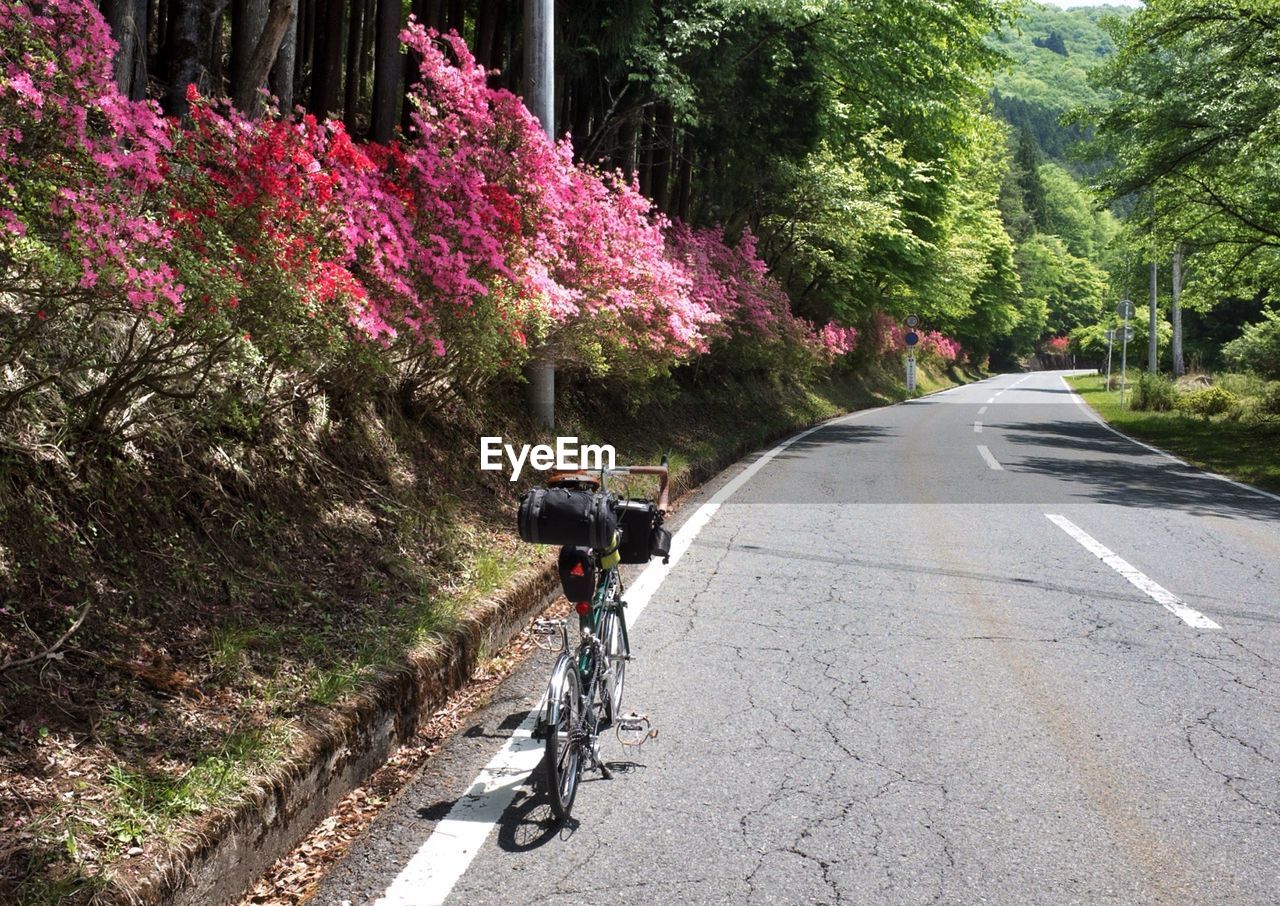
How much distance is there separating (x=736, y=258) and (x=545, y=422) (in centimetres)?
991

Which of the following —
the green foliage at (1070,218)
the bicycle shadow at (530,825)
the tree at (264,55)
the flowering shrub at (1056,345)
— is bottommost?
the bicycle shadow at (530,825)

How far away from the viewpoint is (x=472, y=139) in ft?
26.3

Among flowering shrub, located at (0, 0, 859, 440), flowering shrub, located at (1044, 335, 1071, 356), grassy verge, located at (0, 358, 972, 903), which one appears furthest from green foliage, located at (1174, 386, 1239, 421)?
flowering shrub, located at (1044, 335, 1071, 356)

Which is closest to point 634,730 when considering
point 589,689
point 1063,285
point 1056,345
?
point 589,689

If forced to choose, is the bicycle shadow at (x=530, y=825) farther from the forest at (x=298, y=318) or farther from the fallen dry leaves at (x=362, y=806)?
the forest at (x=298, y=318)

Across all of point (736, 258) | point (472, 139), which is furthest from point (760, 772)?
point (736, 258)

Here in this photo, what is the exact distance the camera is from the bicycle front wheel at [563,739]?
340cm

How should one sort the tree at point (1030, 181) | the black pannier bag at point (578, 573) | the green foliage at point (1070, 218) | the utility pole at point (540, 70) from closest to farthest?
the black pannier bag at point (578, 573)
the utility pole at point (540, 70)
the tree at point (1030, 181)
the green foliage at point (1070, 218)

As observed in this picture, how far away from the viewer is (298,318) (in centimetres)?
484

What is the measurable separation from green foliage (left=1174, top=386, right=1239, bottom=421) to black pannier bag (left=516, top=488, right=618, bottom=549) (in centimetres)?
2815

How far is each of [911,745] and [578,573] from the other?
1653 millimetres

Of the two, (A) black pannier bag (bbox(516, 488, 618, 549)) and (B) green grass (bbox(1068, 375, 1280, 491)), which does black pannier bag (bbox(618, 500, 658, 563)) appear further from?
(B) green grass (bbox(1068, 375, 1280, 491))

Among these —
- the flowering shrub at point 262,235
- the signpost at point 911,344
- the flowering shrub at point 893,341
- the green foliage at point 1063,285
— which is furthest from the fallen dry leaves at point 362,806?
the green foliage at point 1063,285

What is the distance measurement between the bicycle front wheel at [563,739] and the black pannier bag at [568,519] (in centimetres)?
45
